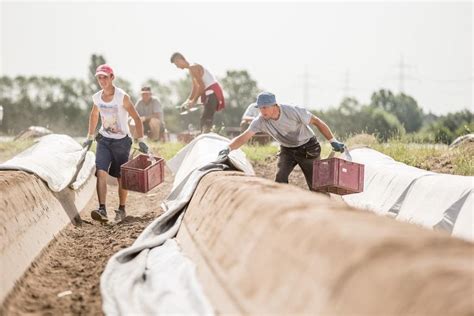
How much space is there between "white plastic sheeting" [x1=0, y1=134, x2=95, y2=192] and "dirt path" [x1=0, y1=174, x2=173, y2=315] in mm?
467

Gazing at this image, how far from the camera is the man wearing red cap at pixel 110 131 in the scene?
7.05 m

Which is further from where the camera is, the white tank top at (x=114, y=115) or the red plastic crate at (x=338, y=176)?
the white tank top at (x=114, y=115)

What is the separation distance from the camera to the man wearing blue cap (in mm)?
6672

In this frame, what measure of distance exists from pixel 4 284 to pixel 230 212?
1.47 m

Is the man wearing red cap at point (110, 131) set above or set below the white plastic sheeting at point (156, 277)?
above

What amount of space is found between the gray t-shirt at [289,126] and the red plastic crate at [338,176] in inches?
12.1

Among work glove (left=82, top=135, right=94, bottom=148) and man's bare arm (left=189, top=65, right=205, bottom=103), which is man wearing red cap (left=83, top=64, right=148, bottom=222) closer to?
work glove (left=82, top=135, right=94, bottom=148)

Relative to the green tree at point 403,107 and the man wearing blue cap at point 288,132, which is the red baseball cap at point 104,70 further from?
the green tree at point 403,107

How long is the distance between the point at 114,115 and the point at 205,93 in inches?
188

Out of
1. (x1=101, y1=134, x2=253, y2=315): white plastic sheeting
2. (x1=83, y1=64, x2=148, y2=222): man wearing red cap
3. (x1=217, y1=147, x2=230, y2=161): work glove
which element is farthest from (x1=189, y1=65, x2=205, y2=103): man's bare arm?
(x1=101, y1=134, x2=253, y2=315): white plastic sheeting

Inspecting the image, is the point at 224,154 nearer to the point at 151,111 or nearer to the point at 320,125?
the point at 320,125

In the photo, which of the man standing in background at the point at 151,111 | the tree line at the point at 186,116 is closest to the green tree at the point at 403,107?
the tree line at the point at 186,116

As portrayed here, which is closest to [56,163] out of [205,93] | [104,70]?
[104,70]

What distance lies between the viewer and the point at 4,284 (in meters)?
4.38
